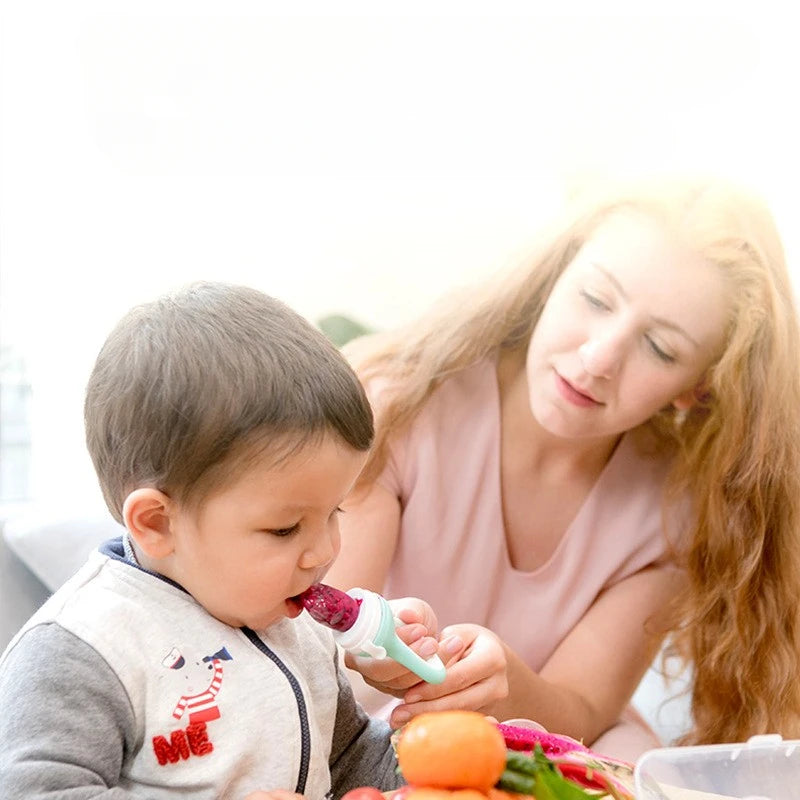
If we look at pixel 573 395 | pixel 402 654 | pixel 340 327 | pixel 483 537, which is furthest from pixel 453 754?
pixel 340 327

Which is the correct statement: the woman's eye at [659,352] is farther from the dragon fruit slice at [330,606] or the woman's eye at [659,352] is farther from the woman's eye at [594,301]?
the dragon fruit slice at [330,606]

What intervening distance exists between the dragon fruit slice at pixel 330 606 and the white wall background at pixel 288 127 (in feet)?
2.59

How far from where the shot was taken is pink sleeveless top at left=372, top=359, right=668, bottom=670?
1429 millimetres

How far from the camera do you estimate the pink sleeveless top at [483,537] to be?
4.69ft

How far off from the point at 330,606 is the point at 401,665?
100mm

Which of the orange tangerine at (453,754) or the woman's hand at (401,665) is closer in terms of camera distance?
the orange tangerine at (453,754)

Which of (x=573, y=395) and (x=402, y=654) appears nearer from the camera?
(x=402, y=654)

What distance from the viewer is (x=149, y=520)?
800 mm

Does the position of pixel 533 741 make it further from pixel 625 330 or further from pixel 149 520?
pixel 625 330

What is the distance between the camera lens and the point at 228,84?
1.62 metres

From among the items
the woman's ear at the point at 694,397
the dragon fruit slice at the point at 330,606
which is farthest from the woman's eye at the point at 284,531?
the woman's ear at the point at 694,397

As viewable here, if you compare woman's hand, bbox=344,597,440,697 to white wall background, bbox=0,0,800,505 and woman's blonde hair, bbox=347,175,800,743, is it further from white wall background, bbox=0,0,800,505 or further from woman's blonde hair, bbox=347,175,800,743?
white wall background, bbox=0,0,800,505

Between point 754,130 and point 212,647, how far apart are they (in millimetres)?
1208

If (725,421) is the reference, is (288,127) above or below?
above
